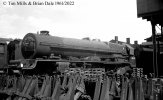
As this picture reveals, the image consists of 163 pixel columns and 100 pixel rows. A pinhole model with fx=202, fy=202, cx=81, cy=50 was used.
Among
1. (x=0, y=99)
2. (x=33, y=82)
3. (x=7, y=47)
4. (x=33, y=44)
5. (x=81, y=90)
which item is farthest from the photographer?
(x=7, y=47)

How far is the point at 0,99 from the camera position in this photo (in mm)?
9250

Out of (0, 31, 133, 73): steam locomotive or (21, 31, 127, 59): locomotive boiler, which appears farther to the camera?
(21, 31, 127, 59): locomotive boiler

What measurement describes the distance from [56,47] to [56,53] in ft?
1.45

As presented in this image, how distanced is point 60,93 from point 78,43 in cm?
994

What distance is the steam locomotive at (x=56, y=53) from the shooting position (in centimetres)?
1347

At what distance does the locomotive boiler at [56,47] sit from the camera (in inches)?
550

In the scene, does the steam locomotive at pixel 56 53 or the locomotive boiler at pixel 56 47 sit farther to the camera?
the locomotive boiler at pixel 56 47

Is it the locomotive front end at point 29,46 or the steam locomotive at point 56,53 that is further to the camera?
the locomotive front end at point 29,46

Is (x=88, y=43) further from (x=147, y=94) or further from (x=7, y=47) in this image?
(x=147, y=94)

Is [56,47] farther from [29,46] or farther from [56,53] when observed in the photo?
[29,46]

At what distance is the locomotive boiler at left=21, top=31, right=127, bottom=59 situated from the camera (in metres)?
14.0

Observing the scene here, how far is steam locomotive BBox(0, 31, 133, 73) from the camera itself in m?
13.5

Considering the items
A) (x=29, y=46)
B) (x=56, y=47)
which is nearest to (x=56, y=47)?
(x=56, y=47)

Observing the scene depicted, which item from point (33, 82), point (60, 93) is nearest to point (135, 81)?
point (60, 93)
